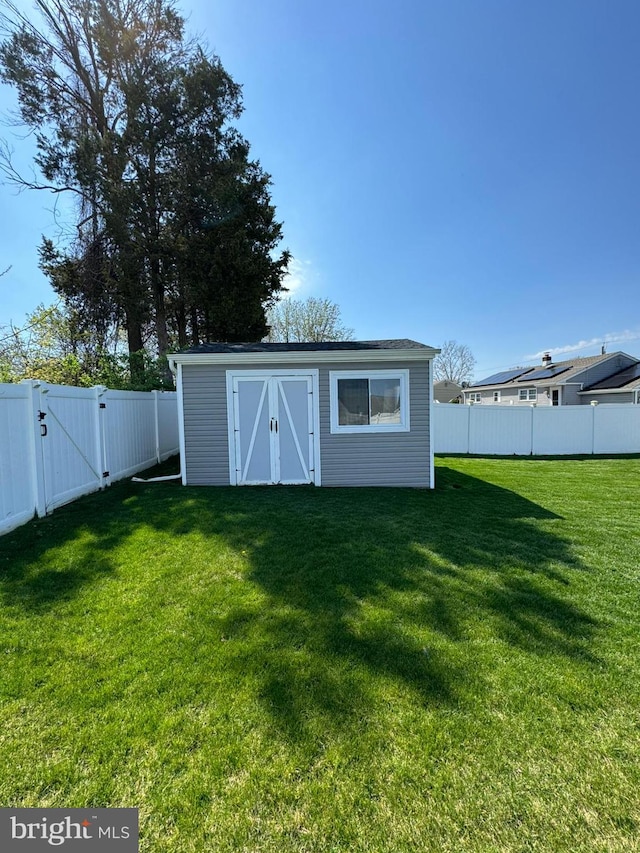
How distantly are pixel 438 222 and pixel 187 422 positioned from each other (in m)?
9.99

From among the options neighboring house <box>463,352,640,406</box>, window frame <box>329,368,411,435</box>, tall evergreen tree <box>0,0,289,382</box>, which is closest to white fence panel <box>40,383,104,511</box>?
window frame <box>329,368,411,435</box>

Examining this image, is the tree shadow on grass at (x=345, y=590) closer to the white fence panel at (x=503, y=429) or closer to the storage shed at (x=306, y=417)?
the storage shed at (x=306, y=417)

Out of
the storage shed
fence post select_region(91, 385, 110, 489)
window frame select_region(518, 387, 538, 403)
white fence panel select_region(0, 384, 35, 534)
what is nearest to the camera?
white fence panel select_region(0, 384, 35, 534)

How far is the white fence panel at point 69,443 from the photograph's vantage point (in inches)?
192

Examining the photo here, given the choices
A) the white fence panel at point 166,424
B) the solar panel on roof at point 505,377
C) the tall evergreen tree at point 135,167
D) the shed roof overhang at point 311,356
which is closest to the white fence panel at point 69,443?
the shed roof overhang at point 311,356

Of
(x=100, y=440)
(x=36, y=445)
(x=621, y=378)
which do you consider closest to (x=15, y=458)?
(x=36, y=445)

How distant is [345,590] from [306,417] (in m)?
4.09

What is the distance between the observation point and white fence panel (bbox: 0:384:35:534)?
4.07 m

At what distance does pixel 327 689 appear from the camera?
1974mm

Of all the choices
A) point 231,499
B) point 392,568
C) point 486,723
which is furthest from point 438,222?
point 486,723

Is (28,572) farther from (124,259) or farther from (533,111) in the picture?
(533,111)

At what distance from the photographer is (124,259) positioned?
1227cm

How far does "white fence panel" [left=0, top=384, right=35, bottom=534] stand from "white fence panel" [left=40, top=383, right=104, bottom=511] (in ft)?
0.87

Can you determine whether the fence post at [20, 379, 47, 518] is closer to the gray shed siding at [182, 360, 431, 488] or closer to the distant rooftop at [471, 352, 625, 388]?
the gray shed siding at [182, 360, 431, 488]
